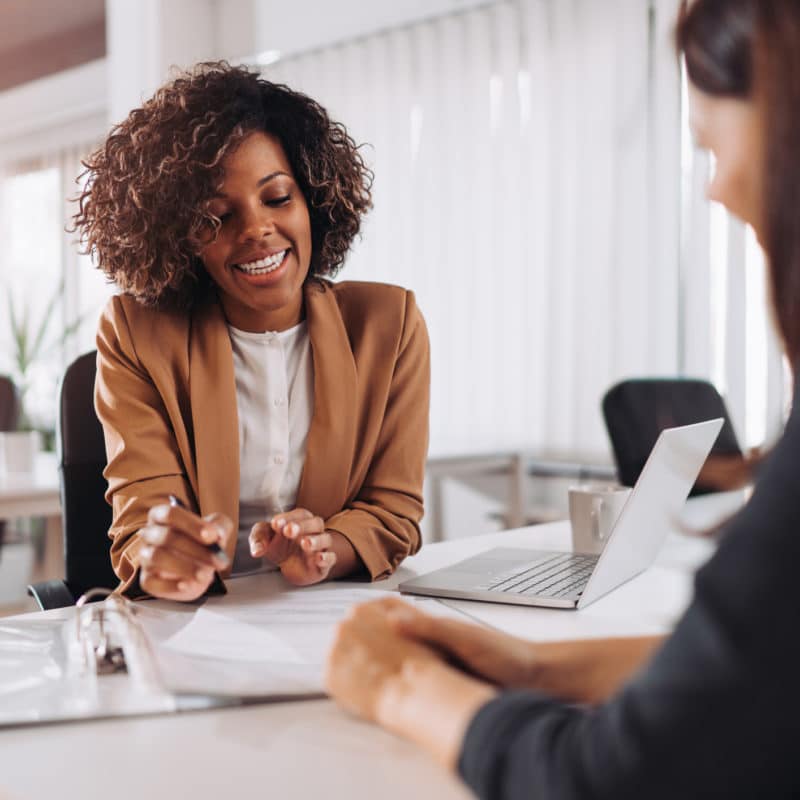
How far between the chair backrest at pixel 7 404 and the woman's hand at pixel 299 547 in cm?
269

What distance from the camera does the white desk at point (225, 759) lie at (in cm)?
62

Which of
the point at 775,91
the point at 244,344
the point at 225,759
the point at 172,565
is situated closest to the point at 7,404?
the point at 244,344

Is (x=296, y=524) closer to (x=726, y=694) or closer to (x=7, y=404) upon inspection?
(x=726, y=694)

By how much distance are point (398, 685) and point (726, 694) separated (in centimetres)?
29

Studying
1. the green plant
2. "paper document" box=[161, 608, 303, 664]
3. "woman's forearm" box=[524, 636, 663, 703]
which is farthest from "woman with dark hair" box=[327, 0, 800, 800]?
the green plant

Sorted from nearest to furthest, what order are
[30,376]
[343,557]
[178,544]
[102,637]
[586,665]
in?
[586,665], [102,637], [178,544], [343,557], [30,376]

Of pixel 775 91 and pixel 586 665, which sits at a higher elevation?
pixel 775 91

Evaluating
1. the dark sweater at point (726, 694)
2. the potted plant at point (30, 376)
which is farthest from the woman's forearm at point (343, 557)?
the dark sweater at point (726, 694)

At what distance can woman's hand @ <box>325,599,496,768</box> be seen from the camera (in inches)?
24.5

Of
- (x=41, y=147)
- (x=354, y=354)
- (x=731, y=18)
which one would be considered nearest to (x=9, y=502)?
(x=354, y=354)

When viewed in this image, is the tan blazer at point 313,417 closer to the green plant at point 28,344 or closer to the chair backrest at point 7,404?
the green plant at point 28,344

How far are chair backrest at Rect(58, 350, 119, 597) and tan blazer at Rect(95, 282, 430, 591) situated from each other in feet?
0.72

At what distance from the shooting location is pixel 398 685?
0.69 meters

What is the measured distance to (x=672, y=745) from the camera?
480 mm
